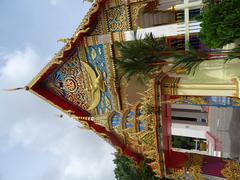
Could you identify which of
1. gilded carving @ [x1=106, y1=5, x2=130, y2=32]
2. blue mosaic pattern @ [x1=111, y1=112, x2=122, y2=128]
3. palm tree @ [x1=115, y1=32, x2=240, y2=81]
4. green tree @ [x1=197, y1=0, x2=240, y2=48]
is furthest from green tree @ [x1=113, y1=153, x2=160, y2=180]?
green tree @ [x1=197, y1=0, x2=240, y2=48]

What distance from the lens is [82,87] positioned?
9.43m

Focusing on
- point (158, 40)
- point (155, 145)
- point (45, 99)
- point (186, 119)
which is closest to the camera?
point (158, 40)

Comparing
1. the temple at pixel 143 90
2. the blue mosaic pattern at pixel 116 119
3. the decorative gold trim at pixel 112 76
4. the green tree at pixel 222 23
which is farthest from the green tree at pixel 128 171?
the green tree at pixel 222 23

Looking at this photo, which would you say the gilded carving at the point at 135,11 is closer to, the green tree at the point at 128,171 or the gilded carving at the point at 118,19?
the gilded carving at the point at 118,19

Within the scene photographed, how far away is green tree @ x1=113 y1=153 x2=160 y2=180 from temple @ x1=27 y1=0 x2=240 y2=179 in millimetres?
3360

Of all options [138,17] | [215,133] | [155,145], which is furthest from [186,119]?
[138,17]

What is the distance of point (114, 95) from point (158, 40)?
2.39 metres

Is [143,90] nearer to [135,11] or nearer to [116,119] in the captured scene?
[116,119]

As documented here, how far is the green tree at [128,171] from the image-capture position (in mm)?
13500

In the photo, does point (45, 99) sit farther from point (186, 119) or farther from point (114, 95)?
point (186, 119)

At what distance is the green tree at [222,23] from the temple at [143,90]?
58.5 inches

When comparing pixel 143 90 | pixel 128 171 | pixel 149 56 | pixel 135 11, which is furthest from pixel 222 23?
pixel 128 171

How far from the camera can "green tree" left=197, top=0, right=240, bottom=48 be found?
18.7 ft

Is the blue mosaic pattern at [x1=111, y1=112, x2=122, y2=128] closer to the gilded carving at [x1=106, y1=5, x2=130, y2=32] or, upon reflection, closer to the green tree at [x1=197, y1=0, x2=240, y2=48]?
the gilded carving at [x1=106, y1=5, x2=130, y2=32]
